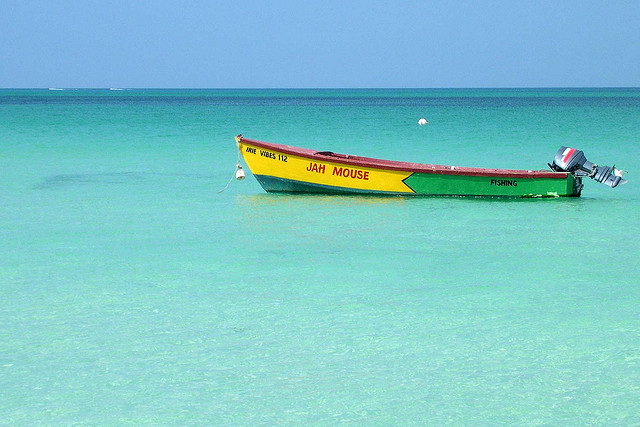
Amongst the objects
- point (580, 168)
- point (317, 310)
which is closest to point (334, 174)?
point (580, 168)

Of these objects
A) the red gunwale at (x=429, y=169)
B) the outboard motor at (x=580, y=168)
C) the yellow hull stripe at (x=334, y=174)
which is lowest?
the yellow hull stripe at (x=334, y=174)

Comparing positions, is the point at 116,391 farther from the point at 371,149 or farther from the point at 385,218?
the point at 371,149

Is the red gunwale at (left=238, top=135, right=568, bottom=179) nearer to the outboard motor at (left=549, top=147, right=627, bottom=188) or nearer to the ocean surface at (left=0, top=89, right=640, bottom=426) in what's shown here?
the outboard motor at (left=549, top=147, right=627, bottom=188)

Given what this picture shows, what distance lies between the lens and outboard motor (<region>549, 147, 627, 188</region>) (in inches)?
487

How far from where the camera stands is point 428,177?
A: 501 inches

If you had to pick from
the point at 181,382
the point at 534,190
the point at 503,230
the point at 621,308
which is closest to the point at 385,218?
the point at 503,230

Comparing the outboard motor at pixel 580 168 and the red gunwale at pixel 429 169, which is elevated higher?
the outboard motor at pixel 580 168

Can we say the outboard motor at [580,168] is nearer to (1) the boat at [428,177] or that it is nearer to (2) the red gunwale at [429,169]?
(1) the boat at [428,177]

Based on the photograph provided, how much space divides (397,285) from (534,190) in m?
6.03

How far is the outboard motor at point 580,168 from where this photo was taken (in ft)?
40.6

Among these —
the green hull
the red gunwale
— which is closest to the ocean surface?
the green hull

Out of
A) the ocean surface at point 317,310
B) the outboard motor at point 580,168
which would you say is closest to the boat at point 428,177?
the outboard motor at point 580,168

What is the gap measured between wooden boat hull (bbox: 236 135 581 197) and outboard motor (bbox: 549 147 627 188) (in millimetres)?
139

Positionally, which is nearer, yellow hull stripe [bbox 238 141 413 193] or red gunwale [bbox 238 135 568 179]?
red gunwale [bbox 238 135 568 179]
